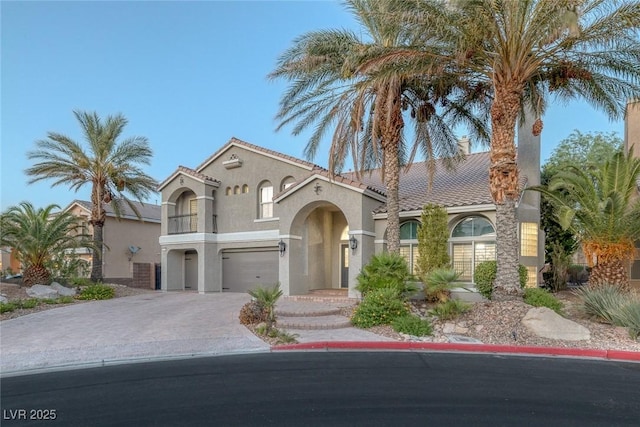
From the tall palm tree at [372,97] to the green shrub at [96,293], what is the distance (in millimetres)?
11492

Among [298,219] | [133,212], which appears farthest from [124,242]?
[298,219]

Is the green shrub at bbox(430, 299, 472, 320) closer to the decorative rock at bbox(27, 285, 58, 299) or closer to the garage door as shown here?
the garage door

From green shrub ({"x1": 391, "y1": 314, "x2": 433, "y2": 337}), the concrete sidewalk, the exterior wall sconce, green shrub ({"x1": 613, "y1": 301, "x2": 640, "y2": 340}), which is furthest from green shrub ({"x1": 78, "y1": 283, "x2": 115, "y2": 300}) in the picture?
green shrub ({"x1": 613, "y1": 301, "x2": 640, "y2": 340})

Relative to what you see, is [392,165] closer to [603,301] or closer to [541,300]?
[541,300]

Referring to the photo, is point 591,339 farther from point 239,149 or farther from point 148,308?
point 239,149

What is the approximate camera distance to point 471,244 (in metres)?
16.0

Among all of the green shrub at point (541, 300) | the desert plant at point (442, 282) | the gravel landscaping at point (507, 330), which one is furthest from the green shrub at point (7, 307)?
the green shrub at point (541, 300)

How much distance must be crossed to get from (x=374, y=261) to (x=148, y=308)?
924 centimetres

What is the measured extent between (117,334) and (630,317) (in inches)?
525

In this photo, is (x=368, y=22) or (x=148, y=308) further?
(x=148, y=308)

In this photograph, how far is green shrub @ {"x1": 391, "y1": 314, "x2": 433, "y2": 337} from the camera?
1060 centimetres

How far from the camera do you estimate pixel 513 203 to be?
1209 cm

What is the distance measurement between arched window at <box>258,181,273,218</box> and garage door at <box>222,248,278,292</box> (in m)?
1.87

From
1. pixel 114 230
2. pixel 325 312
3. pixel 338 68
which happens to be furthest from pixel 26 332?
pixel 114 230
